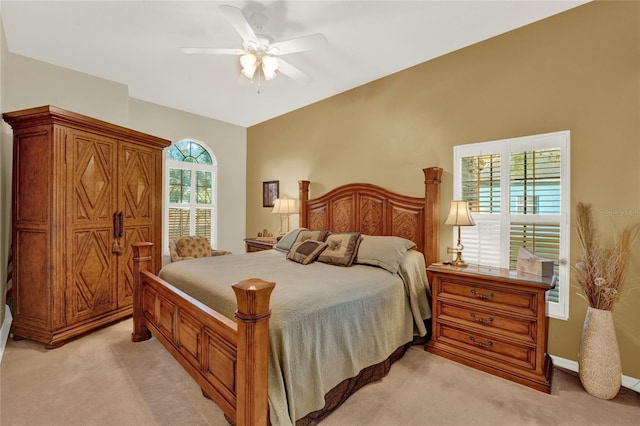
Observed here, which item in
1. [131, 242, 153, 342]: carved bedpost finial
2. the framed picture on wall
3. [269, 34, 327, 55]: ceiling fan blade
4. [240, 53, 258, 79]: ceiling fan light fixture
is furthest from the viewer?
the framed picture on wall

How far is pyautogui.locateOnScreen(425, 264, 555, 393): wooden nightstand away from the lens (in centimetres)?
210

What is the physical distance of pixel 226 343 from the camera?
1.56 m

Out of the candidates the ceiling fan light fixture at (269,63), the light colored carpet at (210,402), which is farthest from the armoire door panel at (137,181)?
the ceiling fan light fixture at (269,63)

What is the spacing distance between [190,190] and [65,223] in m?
2.37

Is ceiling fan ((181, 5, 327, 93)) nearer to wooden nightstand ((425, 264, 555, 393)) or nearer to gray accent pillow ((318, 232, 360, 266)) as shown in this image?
gray accent pillow ((318, 232, 360, 266))

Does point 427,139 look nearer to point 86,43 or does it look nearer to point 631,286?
point 631,286

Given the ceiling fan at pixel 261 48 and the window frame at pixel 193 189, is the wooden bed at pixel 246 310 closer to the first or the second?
the ceiling fan at pixel 261 48

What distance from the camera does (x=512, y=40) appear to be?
8.64ft

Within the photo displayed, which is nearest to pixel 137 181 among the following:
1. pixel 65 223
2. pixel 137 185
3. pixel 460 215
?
pixel 137 185

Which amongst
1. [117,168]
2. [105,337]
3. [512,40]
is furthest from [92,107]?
[512,40]

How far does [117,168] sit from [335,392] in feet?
10.1

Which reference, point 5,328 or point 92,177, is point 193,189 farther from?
point 5,328

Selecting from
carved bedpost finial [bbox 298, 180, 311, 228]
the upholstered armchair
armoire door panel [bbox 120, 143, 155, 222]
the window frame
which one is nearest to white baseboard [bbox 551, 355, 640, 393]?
carved bedpost finial [bbox 298, 180, 311, 228]

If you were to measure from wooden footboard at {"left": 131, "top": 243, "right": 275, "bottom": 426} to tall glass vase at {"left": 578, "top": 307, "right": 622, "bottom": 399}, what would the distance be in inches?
88.4
